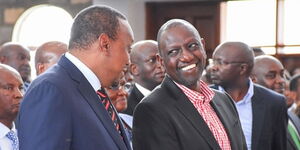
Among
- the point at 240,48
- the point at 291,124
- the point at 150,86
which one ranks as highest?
the point at 240,48

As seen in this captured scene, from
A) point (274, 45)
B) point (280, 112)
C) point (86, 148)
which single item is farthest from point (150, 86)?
point (274, 45)

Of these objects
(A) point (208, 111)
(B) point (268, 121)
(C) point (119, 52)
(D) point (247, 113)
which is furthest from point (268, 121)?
(C) point (119, 52)

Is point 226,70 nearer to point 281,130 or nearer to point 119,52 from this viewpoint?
point 281,130

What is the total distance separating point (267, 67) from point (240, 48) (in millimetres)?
567

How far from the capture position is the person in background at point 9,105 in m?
3.02

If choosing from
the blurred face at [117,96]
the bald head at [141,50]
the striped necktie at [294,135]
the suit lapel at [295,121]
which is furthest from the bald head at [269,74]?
the blurred face at [117,96]

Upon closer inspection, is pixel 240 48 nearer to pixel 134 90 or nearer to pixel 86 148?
pixel 134 90

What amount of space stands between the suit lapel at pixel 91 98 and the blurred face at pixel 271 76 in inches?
95.5

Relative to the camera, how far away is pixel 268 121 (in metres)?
3.55

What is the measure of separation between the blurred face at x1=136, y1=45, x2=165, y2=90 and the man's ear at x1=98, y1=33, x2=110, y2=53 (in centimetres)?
198

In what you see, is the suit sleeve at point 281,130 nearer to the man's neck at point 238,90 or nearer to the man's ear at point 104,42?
the man's neck at point 238,90

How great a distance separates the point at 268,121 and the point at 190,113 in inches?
39.6

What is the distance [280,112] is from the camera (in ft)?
11.8

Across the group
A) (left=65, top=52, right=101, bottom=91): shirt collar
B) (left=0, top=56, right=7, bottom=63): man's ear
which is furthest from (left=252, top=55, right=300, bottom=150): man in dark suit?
(left=65, top=52, right=101, bottom=91): shirt collar
